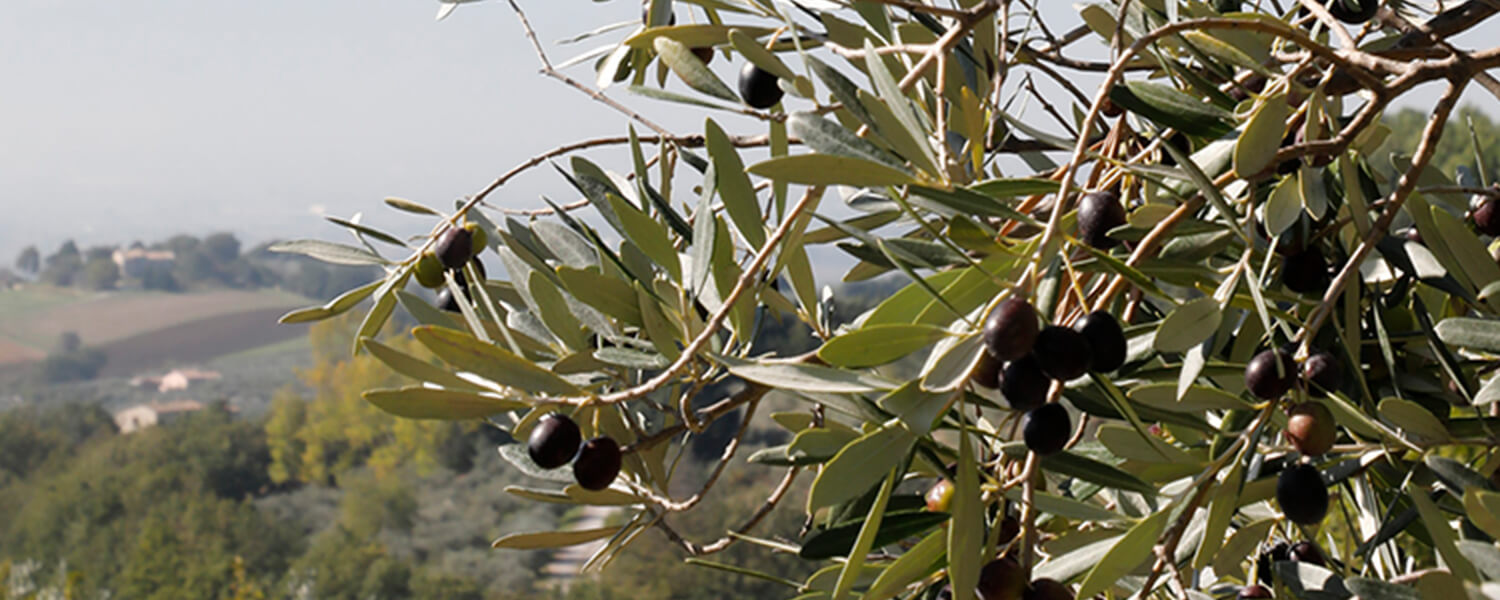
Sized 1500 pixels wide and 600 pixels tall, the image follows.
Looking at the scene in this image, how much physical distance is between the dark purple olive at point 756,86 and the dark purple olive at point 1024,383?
0.96 ft

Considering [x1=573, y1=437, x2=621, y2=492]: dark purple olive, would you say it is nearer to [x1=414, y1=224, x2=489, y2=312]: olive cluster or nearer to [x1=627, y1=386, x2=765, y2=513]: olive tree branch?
[x1=627, y1=386, x2=765, y2=513]: olive tree branch

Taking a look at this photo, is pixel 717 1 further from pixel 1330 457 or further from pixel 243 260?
pixel 243 260

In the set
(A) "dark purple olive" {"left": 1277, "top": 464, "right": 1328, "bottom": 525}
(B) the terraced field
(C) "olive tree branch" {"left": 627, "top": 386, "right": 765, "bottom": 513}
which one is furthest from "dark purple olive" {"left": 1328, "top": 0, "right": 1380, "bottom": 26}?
(B) the terraced field

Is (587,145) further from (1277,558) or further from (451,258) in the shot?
(1277,558)

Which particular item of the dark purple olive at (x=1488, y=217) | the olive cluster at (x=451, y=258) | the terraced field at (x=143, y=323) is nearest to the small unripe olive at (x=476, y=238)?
the olive cluster at (x=451, y=258)

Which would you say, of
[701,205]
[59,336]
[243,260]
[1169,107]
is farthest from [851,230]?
[243,260]

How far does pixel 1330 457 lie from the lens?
0.59m

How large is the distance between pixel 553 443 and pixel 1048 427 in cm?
24

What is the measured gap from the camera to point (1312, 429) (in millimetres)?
484

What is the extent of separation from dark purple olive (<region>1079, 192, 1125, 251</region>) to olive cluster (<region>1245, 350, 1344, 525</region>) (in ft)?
0.28

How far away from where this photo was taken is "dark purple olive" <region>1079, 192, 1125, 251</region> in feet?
1.64

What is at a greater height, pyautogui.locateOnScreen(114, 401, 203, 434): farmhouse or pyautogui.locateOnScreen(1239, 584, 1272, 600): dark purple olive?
pyautogui.locateOnScreen(1239, 584, 1272, 600): dark purple olive

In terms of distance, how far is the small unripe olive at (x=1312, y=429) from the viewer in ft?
1.59

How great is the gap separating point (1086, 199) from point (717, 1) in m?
0.26
